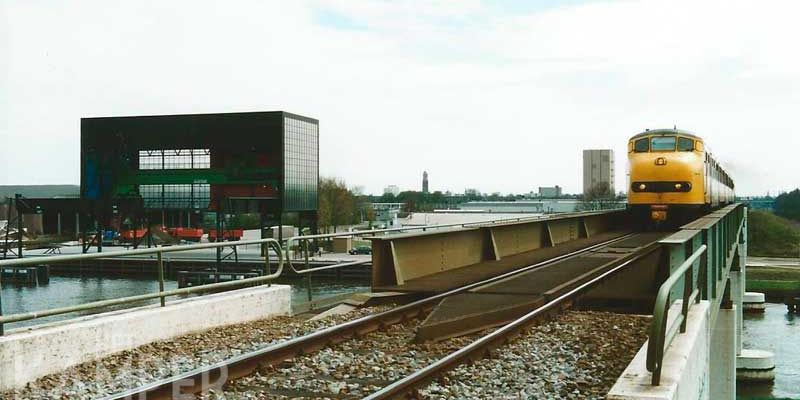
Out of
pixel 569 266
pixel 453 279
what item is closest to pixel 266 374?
pixel 453 279

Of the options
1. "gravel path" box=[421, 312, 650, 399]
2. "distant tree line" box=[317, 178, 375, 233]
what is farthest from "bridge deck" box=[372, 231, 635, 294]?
"distant tree line" box=[317, 178, 375, 233]

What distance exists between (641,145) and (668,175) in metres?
1.70

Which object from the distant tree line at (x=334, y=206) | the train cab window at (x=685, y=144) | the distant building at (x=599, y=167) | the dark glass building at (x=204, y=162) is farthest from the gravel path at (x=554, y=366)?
the distant building at (x=599, y=167)

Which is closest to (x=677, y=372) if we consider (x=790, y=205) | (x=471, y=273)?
(x=471, y=273)

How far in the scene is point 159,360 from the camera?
8695 mm

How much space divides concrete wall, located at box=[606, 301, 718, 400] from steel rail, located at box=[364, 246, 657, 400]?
1846 mm

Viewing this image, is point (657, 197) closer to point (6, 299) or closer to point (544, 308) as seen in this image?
point (544, 308)

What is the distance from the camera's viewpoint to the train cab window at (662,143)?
29641mm

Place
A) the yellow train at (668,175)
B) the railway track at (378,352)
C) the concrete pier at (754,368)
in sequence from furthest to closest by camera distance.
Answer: the concrete pier at (754,368)
the yellow train at (668,175)
the railway track at (378,352)

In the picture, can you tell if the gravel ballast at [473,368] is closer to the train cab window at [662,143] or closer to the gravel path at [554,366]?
the gravel path at [554,366]

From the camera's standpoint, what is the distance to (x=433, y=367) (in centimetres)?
793

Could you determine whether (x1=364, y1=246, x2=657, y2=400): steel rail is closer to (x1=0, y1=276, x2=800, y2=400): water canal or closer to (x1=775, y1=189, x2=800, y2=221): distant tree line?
(x1=0, y1=276, x2=800, y2=400): water canal

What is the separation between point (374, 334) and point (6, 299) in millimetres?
48129

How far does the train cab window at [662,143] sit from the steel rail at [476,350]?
55.7 ft
